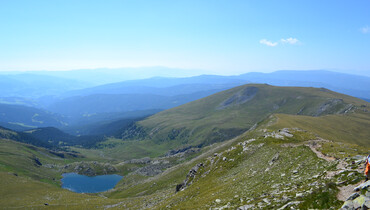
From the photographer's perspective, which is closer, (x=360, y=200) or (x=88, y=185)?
(x=360, y=200)

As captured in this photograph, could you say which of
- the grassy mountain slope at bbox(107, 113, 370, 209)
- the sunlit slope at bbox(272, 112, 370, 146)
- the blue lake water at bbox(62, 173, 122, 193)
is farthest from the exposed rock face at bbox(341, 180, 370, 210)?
the blue lake water at bbox(62, 173, 122, 193)

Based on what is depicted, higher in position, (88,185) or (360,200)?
(360,200)

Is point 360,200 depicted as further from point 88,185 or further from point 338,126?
point 88,185

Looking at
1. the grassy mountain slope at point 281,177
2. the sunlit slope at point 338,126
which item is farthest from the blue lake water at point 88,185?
the sunlit slope at point 338,126

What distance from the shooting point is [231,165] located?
203 feet

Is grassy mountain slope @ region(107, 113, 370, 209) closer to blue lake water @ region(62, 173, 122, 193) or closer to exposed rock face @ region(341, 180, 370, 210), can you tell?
exposed rock face @ region(341, 180, 370, 210)

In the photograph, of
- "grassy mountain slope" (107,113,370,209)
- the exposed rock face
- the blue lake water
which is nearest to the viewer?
the exposed rock face

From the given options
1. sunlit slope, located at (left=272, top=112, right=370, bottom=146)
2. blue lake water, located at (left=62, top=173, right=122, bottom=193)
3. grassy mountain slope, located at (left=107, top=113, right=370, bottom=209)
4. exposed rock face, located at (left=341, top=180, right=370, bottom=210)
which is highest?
exposed rock face, located at (left=341, top=180, right=370, bottom=210)

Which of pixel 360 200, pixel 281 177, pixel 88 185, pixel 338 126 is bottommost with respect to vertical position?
pixel 88 185

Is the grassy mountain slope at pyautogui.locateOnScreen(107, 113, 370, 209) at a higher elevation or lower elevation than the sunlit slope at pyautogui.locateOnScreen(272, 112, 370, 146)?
higher

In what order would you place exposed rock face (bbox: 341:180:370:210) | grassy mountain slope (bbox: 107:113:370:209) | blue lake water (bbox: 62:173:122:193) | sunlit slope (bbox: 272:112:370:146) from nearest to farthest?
exposed rock face (bbox: 341:180:370:210) < grassy mountain slope (bbox: 107:113:370:209) < sunlit slope (bbox: 272:112:370:146) < blue lake water (bbox: 62:173:122:193)

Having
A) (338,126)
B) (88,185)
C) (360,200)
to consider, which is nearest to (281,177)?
(360,200)

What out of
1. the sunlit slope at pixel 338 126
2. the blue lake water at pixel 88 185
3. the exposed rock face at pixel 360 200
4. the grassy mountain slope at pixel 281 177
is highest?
the exposed rock face at pixel 360 200

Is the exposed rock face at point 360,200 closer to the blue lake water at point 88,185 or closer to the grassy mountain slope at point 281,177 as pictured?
the grassy mountain slope at point 281,177
